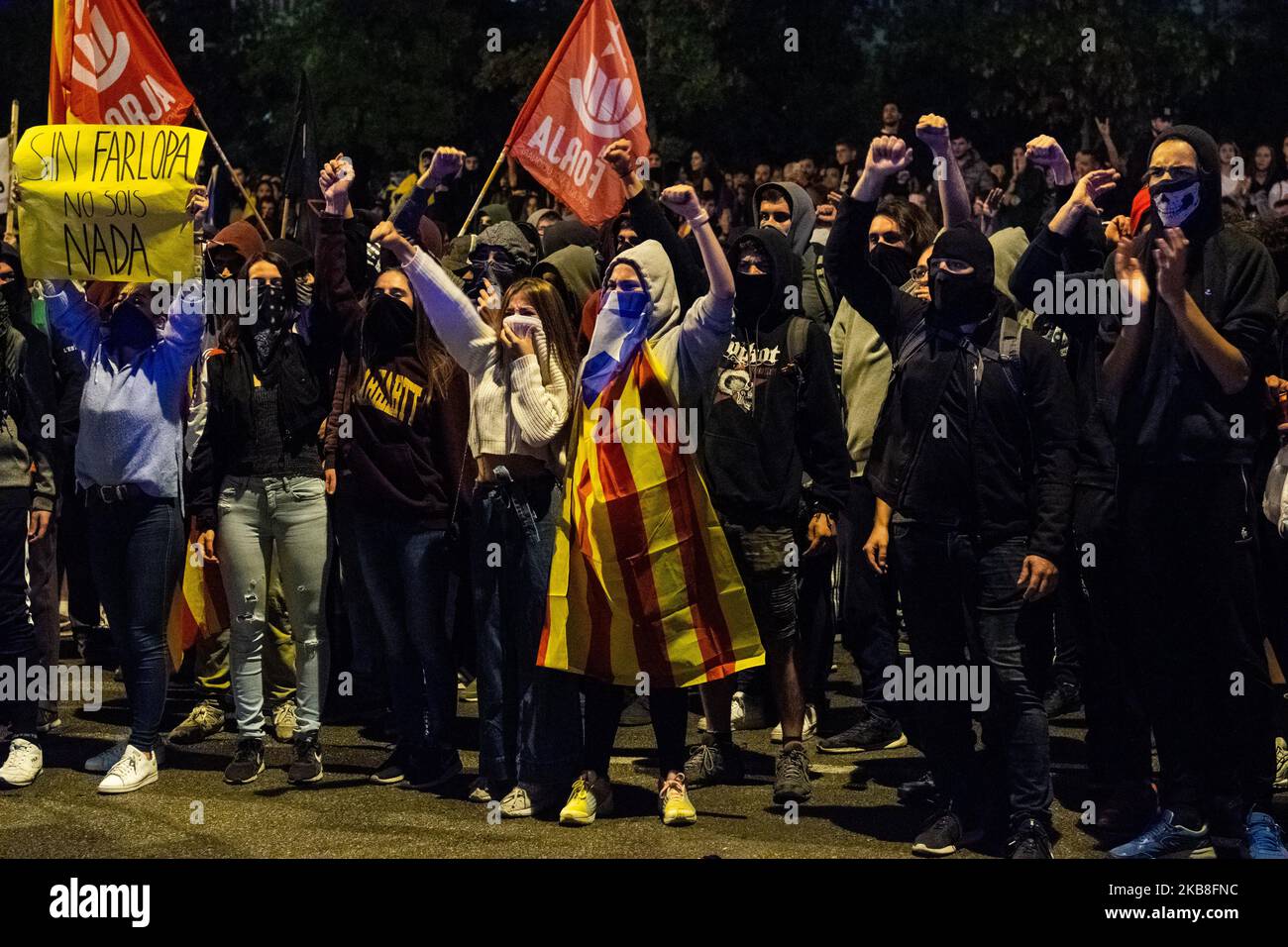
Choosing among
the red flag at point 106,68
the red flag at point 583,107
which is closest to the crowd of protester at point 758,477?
the red flag at point 583,107

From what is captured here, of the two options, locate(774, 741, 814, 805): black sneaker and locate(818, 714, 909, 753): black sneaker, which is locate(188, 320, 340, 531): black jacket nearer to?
locate(774, 741, 814, 805): black sneaker

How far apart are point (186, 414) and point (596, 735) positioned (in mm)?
2760

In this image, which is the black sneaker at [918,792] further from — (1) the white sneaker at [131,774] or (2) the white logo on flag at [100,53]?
A: (2) the white logo on flag at [100,53]

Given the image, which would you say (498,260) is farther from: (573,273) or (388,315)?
(573,273)

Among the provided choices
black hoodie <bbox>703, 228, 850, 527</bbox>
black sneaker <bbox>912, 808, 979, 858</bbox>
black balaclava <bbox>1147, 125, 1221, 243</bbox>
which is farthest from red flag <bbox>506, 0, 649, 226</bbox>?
black sneaker <bbox>912, 808, 979, 858</bbox>

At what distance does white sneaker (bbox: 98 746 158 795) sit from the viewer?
884 centimetres

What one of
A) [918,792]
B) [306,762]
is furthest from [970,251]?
[306,762]

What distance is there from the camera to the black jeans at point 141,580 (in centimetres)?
889

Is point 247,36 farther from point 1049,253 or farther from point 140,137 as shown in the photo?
point 1049,253

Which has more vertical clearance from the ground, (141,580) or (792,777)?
(141,580)

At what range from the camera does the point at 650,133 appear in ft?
71.1

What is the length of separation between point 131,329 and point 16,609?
139cm

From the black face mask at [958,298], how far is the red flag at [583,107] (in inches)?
97.6

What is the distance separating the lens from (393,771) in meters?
9.05
